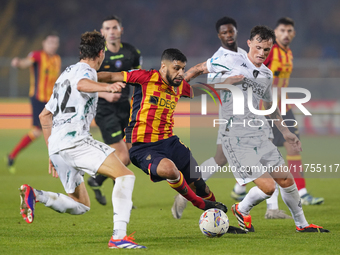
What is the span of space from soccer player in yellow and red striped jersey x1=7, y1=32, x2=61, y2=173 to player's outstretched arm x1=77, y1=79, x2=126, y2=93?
6475 mm

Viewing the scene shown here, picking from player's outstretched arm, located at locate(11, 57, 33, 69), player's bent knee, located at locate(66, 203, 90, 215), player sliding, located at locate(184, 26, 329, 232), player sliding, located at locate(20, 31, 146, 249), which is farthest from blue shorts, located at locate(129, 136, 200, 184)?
player's outstretched arm, located at locate(11, 57, 33, 69)

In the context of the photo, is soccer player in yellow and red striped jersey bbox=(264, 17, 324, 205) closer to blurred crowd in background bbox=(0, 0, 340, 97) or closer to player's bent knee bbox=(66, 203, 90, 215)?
player's bent knee bbox=(66, 203, 90, 215)

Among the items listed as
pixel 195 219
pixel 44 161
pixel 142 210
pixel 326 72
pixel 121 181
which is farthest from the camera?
pixel 326 72

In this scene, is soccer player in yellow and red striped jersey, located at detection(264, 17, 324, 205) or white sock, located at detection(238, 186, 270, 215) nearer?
white sock, located at detection(238, 186, 270, 215)

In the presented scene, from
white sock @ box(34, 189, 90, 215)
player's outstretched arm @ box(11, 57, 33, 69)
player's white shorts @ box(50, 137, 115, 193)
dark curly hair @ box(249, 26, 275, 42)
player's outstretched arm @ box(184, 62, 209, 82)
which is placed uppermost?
player's outstretched arm @ box(11, 57, 33, 69)

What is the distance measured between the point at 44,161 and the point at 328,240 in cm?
881

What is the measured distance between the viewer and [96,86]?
12.9 ft

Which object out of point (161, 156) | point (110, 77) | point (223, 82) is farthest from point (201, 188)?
point (110, 77)

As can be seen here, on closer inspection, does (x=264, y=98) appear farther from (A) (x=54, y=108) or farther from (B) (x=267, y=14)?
(B) (x=267, y=14)

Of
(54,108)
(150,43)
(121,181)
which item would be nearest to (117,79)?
(54,108)

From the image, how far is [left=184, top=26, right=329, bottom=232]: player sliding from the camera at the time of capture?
4.75 m

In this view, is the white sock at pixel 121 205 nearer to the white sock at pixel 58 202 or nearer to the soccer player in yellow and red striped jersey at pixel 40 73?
the white sock at pixel 58 202

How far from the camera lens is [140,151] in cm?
484

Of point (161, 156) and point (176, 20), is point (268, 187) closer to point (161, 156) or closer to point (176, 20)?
point (161, 156)
